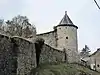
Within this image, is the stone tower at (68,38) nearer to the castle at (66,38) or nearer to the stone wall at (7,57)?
the castle at (66,38)

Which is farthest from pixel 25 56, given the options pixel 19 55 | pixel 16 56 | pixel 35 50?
Result: pixel 35 50

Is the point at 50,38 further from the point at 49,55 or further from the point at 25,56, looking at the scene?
the point at 25,56

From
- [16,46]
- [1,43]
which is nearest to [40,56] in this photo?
[16,46]

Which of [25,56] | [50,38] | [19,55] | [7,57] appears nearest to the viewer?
[7,57]

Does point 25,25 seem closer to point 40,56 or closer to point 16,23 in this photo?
point 16,23

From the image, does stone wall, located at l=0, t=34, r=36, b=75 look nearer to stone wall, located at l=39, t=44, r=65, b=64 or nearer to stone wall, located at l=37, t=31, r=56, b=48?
stone wall, located at l=39, t=44, r=65, b=64

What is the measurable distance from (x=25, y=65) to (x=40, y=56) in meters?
3.28

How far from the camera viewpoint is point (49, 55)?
23.0m

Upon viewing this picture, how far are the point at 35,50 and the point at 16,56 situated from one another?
3.64 m

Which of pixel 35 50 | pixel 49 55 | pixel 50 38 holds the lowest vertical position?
pixel 49 55

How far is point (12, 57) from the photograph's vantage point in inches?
634

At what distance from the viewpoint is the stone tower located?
29.6m

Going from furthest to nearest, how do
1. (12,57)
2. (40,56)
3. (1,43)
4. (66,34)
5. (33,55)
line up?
(66,34)
(40,56)
(33,55)
(12,57)
(1,43)

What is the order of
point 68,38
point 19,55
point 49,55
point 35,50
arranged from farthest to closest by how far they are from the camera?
1. point 68,38
2. point 49,55
3. point 35,50
4. point 19,55
